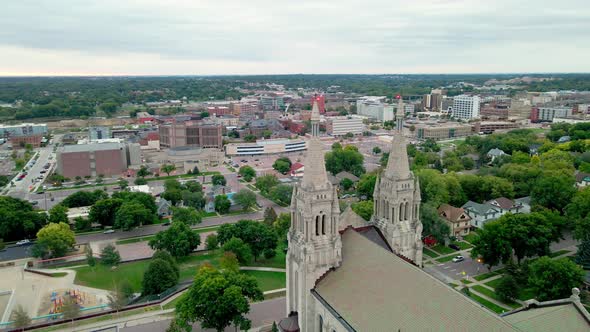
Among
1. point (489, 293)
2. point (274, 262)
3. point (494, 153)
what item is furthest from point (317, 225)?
point (494, 153)

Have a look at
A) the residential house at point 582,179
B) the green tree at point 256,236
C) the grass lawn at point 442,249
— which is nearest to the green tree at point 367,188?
the grass lawn at point 442,249

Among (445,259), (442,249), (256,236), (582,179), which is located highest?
(582,179)

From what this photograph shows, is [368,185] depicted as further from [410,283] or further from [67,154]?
[67,154]

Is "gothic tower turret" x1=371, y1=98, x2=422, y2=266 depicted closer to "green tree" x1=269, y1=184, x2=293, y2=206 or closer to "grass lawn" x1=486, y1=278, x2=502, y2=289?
"grass lawn" x1=486, y1=278, x2=502, y2=289

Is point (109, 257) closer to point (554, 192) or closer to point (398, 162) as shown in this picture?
point (398, 162)

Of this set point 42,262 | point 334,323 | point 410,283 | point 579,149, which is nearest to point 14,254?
point 42,262
